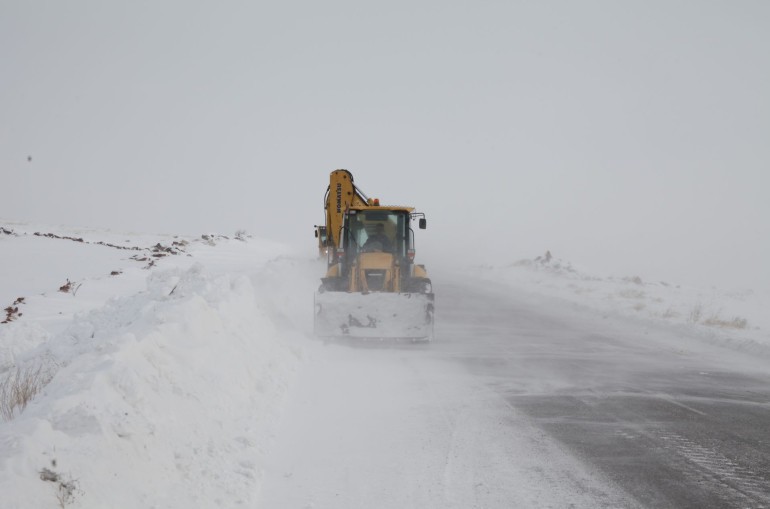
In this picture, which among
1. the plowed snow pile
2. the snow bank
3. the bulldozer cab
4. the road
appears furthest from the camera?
the bulldozer cab

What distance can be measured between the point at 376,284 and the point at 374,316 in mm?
1366

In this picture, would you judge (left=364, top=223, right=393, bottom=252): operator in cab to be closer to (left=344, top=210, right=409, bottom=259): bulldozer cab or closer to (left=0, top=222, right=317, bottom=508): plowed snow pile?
(left=344, top=210, right=409, bottom=259): bulldozer cab

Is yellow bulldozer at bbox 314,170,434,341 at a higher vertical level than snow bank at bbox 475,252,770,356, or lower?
higher

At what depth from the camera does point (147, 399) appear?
4.08 m

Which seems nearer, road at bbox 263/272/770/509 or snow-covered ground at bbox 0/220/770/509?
snow-covered ground at bbox 0/220/770/509

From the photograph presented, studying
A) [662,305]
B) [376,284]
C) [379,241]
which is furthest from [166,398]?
[662,305]

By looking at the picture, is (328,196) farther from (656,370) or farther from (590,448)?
(590,448)

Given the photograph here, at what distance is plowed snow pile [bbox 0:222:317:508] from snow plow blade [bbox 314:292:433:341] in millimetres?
2274

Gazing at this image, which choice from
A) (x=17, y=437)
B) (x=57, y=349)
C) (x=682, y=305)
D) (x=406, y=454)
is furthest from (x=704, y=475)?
(x=682, y=305)

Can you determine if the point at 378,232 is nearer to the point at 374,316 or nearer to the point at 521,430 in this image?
the point at 374,316

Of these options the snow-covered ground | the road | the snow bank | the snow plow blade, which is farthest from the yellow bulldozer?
the snow bank

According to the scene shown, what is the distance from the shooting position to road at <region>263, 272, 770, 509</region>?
159 inches

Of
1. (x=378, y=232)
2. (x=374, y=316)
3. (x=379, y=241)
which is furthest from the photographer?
(x=378, y=232)

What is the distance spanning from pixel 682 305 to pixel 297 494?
19.5m
